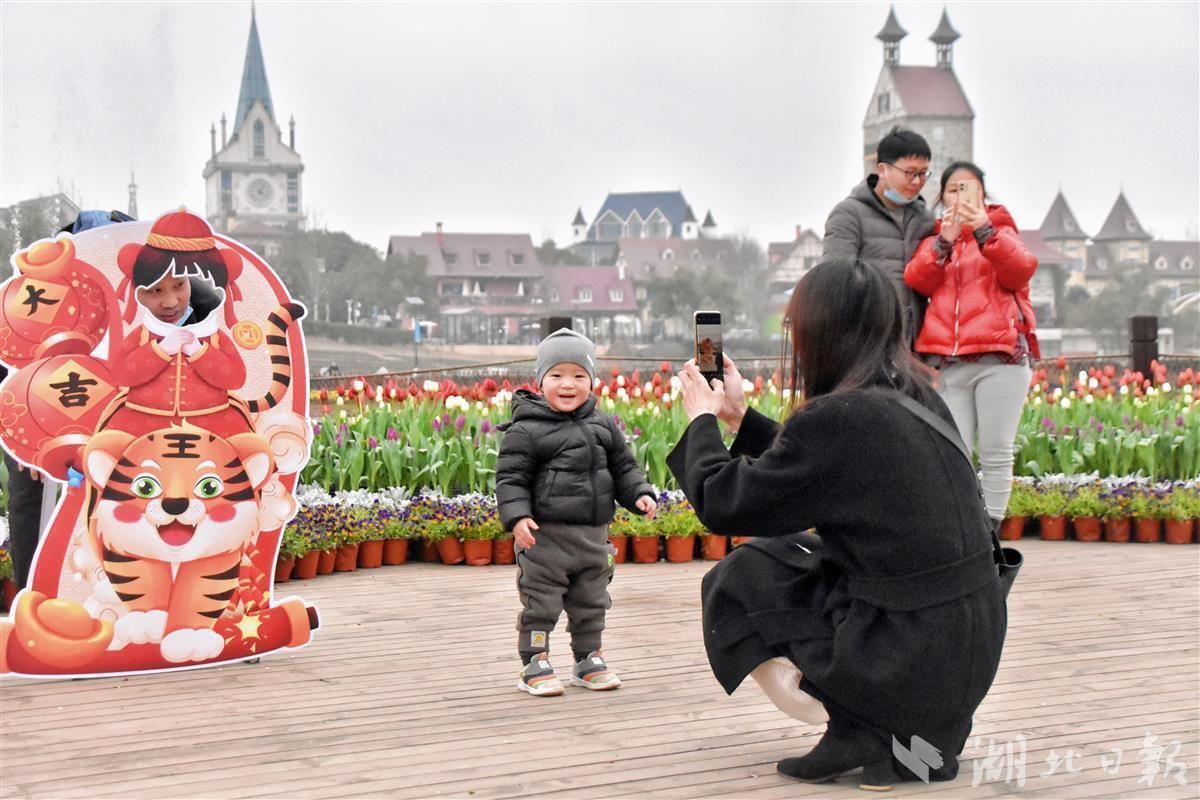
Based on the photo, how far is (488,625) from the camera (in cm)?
491

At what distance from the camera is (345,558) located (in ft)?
19.9

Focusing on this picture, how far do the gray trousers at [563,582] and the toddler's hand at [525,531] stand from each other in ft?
0.20

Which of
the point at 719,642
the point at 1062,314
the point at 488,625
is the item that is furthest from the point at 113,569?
the point at 1062,314

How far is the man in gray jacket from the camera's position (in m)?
5.20

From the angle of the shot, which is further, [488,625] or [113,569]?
[488,625]

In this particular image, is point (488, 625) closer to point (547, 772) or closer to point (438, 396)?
point (547, 772)

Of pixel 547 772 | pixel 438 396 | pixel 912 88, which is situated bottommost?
pixel 547 772

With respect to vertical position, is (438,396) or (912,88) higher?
(912,88)

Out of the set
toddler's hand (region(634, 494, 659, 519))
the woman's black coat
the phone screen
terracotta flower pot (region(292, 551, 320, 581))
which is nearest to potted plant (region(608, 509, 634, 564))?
terracotta flower pot (region(292, 551, 320, 581))

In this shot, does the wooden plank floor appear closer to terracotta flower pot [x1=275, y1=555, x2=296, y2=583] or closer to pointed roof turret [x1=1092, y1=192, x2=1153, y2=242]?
terracotta flower pot [x1=275, y1=555, x2=296, y2=583]

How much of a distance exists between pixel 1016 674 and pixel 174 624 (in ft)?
8.17

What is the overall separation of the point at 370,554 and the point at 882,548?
12.1ft

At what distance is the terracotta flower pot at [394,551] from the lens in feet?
20.5

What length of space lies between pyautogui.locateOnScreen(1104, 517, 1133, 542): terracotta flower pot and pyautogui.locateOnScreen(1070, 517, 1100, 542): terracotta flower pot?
0.05m
